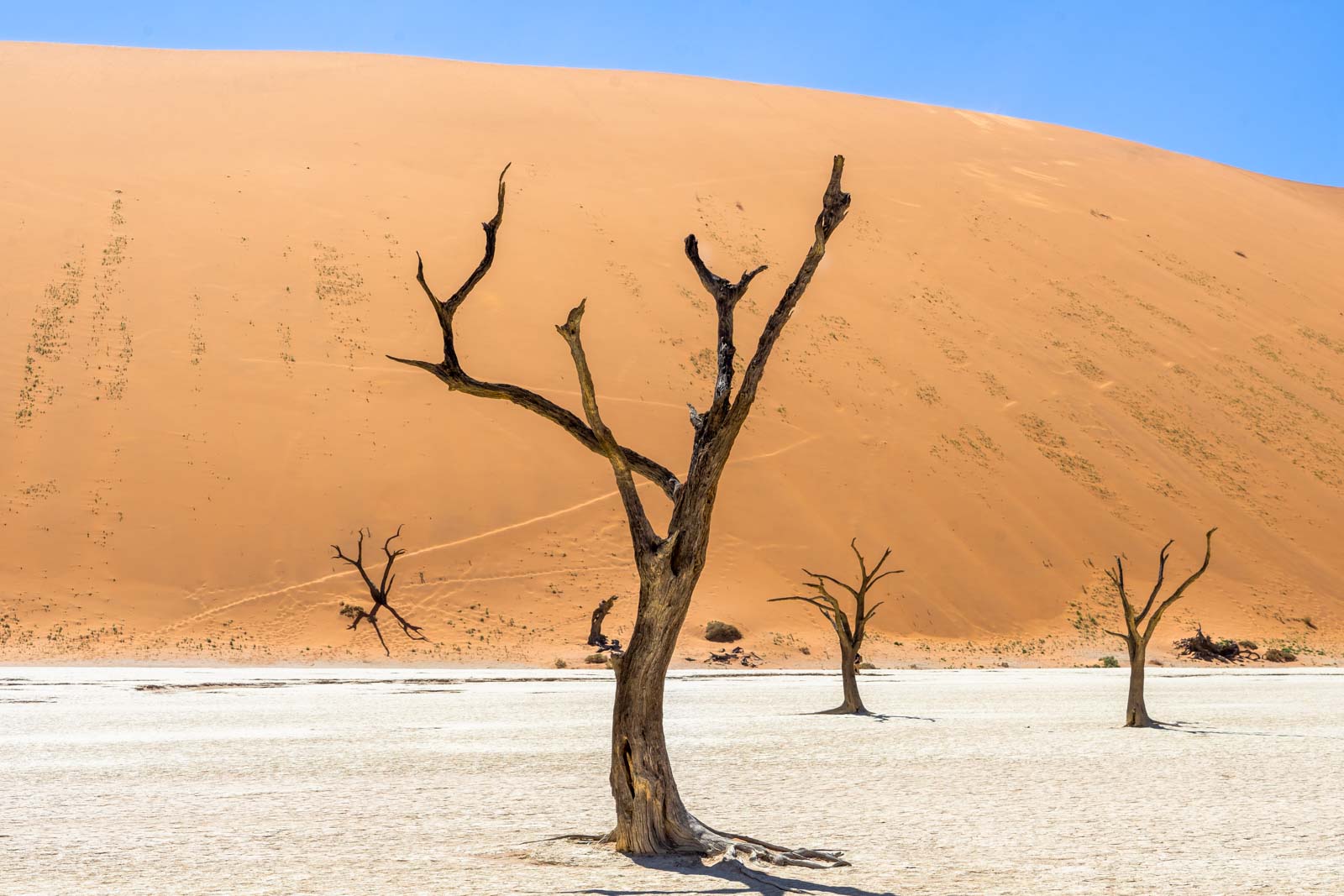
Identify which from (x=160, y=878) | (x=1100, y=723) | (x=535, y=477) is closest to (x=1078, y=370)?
(x=535, y=477)

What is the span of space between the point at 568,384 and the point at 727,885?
3174 centimetres

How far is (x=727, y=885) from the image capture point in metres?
6.51

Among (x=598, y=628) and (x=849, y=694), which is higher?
(x=598, y=628)

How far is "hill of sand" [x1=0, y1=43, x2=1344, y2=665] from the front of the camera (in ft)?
104

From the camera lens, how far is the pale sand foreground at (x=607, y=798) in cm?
673

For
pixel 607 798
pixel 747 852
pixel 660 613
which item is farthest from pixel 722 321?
pixel 607 798

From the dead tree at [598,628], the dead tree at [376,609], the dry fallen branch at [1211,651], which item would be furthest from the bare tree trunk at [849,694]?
the dry fallen branch at [1211,651]

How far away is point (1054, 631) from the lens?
33781 millimetres

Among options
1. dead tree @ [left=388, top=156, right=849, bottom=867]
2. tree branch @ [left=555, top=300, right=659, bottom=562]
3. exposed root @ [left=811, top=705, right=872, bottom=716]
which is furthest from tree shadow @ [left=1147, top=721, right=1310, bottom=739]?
tree branch @ [left=555, top=300, right=659, bottom=562]

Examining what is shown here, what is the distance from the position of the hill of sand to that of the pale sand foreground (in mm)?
12407

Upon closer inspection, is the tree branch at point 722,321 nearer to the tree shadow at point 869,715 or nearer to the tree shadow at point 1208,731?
the tree shadow at point 869,715

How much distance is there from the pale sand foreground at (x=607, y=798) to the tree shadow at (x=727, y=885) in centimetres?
3

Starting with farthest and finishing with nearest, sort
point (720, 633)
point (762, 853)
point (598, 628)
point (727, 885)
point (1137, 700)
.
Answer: point (720, 633) → point (598, 628) → point (1137, 700) → point (762, 853) → point (727, 885)

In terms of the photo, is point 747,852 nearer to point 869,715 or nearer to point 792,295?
point 792,295
